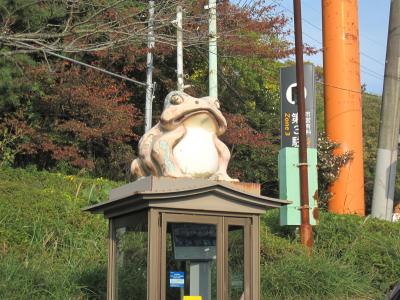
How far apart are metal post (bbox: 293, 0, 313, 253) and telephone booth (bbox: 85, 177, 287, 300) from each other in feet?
18.7

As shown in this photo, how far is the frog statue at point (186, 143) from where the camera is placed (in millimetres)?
6305

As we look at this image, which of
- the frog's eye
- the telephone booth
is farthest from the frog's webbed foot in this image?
→ the frog's eye

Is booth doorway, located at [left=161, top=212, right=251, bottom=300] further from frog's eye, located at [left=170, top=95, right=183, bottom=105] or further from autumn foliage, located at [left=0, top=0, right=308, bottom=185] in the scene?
autumn foliage, located at [left=0, top=0, right=308, bottom=185]

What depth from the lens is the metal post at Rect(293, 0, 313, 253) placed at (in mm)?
12086

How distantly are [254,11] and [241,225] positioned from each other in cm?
1217

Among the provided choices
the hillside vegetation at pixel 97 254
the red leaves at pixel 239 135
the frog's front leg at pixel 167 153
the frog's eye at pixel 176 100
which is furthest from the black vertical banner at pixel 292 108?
the frog's front leg at pixel 167 153

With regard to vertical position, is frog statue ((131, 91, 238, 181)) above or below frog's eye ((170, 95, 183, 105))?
below

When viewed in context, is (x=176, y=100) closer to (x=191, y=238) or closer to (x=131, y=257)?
(x=191, y=238)

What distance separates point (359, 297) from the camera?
1041cm

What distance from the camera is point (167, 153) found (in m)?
6.29

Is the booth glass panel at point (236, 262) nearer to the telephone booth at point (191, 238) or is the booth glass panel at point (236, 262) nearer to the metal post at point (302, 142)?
the telephone booth at point (191, 238)

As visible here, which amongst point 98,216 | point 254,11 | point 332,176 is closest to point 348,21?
point 254,11

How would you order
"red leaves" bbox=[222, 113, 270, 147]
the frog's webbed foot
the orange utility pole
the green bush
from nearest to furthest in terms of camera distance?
the frog's webbed foot → the green bush → "red leaves" bbox=[222, 113, 270, 147] → the orange utility pole

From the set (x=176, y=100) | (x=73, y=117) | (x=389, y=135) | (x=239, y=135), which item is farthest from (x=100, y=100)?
(x=176, y=100)
